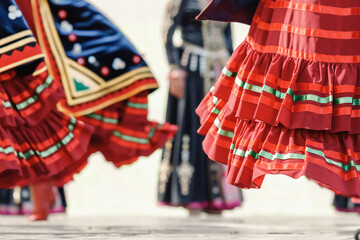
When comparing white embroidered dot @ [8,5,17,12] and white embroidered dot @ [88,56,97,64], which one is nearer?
white embroidered dot @ [8,5,17,12]

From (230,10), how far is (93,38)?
152cm

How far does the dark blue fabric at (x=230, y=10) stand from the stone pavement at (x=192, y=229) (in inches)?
35.2

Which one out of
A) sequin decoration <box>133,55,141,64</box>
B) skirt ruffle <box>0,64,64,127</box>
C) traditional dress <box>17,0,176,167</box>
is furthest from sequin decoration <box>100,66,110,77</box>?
skirt ruffle <box>0,64,64,127</box>

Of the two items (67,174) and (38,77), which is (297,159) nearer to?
(38,77)

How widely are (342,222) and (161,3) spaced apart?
5.07 meters

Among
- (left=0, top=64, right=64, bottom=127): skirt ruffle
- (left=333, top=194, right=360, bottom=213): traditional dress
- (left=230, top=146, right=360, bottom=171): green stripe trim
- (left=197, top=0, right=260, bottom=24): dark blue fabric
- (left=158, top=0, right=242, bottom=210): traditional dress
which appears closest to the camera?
(left=230, top=146, right=360, bottom=171): green stripe trim

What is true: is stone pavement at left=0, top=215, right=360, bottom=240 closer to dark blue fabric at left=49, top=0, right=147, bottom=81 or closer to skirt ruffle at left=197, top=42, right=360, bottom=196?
skirt ruffle at left=197, top=42, right=360, bottom=196

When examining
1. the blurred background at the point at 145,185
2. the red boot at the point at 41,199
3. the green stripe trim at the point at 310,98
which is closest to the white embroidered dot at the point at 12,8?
the green stripe trim at the point at 310,98

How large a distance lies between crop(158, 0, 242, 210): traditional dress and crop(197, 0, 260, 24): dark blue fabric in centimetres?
239

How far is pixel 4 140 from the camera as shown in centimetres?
380

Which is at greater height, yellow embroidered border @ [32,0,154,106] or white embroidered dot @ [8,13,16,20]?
white embroidered dot @ [8,13,16,20]

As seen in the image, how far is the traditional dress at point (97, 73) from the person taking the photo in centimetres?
483

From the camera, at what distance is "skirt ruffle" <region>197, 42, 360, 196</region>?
3.18m

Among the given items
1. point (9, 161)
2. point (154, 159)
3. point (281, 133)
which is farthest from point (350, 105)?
point (154, 159)
